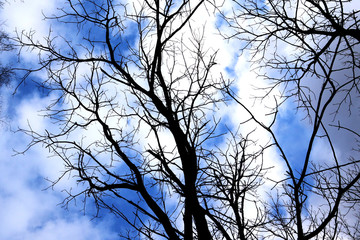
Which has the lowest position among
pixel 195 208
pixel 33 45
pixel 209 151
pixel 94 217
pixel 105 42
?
pixel 195 208

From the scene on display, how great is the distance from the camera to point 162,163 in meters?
3.22

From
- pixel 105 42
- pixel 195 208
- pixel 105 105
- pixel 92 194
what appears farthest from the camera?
pixel 105 105

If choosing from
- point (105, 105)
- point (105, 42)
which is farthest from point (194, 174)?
point (105, 42)

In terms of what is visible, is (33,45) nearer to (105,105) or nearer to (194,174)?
(105,105)

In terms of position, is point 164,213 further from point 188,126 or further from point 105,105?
point 105,105

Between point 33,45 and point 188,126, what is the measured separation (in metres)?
2.38

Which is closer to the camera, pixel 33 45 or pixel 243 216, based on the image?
pixel 243 216

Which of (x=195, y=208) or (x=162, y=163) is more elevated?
(x=162, y=163)

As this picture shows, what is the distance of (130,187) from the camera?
3.33 meters

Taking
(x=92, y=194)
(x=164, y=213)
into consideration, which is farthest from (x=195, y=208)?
(x=92, y=194)

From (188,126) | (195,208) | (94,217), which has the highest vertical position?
(188,126)

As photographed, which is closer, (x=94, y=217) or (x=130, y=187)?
(x=130, y=187)

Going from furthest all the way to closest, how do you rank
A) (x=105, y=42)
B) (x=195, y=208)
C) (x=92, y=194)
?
(x=105, y=42) < (x=92, y=194) < (x=195, y=208)

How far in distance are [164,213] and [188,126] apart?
1058 millimetres
